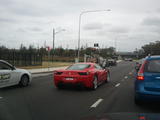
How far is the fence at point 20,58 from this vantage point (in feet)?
88.5

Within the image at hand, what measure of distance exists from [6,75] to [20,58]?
1955 centimetres

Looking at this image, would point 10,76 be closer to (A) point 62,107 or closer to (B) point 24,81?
(B) point 24,81

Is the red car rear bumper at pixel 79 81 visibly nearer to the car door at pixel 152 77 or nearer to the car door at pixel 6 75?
the car door at pixel 6 75

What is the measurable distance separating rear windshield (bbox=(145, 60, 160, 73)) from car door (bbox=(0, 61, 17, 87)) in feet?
20.8

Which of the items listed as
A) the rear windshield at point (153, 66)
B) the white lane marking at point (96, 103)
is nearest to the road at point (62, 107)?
the white lane marking at point (96, 103)

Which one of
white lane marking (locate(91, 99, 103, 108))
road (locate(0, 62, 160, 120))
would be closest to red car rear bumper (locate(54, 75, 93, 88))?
road (locate(0, 62, 160, 120))

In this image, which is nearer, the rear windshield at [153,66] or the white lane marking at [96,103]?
the rear windshield at [153,66]

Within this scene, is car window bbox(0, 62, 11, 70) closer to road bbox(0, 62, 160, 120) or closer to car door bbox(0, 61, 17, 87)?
car door bbox(0, 61, 17, 87)

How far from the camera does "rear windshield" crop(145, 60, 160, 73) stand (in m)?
6.60

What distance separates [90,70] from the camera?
33.6 feet

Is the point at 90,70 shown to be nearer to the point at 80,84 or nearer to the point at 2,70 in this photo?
the point at 80,84

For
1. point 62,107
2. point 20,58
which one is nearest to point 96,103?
point 62,107

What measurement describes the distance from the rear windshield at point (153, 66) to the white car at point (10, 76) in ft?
20.8

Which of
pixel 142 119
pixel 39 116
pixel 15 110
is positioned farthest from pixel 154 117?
pixel 15 110
